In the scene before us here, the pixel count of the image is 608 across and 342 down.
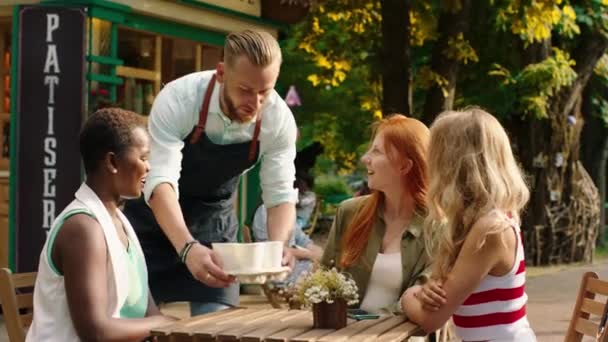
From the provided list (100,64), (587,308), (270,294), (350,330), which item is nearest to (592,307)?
(587,308)

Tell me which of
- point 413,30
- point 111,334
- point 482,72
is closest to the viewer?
point 111,334

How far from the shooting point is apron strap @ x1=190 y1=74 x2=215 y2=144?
4.74 meters

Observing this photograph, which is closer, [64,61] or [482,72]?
[64,61]

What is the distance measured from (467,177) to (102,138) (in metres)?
1.22

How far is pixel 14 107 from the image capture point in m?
9.98

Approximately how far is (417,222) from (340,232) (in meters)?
0.35

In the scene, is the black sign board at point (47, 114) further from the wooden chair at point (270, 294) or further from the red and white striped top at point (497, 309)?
the red and white striped top at point (497, 309)

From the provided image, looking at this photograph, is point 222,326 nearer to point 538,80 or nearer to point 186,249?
point 186,249

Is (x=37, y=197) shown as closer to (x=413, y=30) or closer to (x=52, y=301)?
(x=52, y=301)

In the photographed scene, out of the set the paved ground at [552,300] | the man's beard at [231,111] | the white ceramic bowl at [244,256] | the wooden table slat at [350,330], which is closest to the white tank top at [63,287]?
the white ceramic bowl at [244,256]

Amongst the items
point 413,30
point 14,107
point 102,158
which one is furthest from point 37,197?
point 413,30

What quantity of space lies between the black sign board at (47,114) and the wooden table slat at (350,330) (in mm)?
5799

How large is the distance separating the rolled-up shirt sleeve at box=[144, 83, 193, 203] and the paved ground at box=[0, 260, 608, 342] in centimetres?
528

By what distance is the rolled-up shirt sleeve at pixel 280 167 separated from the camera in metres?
4.92
